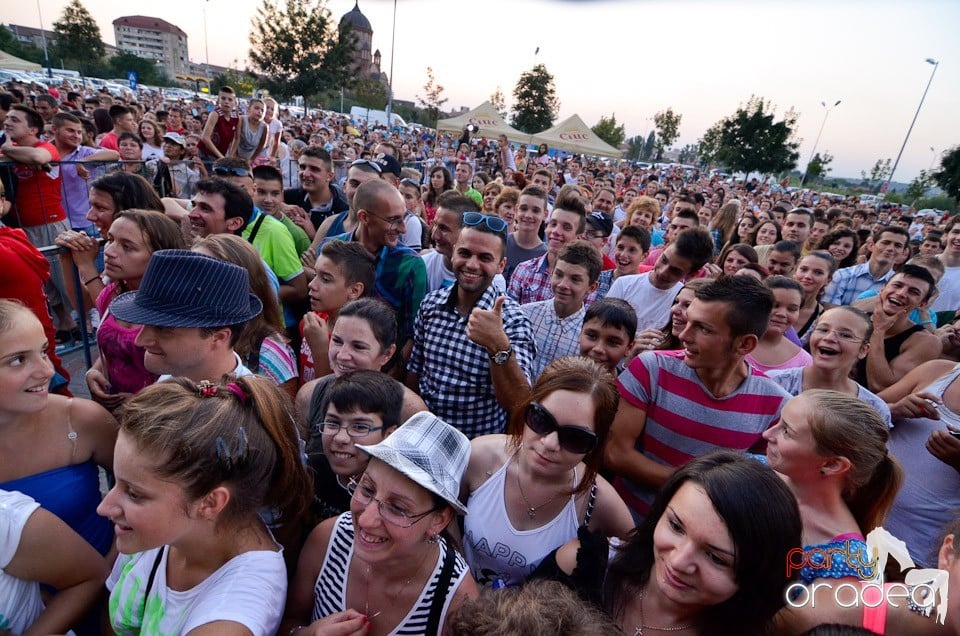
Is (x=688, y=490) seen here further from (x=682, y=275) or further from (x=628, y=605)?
(x=682, y=275)

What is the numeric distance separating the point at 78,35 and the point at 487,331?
59.3 metres

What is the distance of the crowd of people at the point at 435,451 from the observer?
1.44 m

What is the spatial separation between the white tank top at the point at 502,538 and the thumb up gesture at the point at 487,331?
0.77m

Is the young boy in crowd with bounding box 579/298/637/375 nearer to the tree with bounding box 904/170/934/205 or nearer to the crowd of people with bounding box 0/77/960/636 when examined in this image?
the crowd of people with bounding box 0/77/960/636

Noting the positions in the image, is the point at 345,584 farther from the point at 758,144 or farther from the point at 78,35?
the point at 78,35

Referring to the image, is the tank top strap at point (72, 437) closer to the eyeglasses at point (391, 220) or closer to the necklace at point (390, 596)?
the necklace at point (390, 596)

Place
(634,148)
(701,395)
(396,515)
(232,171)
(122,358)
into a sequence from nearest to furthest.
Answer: (396,515) → (701,395) → (122,358) → (232,171) → (634,148)

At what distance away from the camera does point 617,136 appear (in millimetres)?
57156

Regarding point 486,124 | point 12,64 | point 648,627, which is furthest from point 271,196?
point 12,64

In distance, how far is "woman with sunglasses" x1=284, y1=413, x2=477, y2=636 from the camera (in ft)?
4.95

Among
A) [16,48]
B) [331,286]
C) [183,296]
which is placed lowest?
[331,286]

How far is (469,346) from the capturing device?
2.85m

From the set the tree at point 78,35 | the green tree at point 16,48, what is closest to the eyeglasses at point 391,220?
the tree at point 78,35

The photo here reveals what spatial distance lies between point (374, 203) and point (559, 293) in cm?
157
